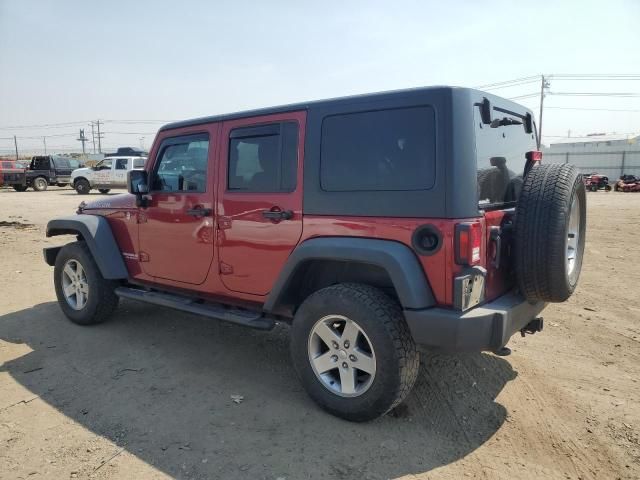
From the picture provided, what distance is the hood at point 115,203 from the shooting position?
14.6ft

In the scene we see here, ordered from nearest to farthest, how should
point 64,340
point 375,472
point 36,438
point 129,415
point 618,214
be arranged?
point 375,472
point 36,438
point 129,415
point 64,340
point 618,214

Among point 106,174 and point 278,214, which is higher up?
point 106,174

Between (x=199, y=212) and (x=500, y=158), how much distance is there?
232cm

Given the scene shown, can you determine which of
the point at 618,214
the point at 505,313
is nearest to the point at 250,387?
the point at 505,313

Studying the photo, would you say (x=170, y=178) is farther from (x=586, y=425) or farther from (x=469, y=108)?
(x=586, y=425)

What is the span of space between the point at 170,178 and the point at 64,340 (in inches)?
74.9

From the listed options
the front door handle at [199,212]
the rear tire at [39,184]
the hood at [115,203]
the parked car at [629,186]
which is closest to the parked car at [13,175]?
the rear tire at [39,184]

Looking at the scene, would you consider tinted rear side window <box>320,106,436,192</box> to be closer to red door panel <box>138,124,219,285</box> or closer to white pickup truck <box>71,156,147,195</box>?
red door panel <box>138,124,219,285</box>

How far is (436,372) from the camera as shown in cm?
363

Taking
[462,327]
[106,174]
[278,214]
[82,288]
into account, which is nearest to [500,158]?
[462,327]

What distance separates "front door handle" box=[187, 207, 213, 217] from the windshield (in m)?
2.09

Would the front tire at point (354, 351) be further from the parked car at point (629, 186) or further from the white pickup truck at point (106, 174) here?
the parked car at point (629, 186)

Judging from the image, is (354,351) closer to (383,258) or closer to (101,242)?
(383,258)

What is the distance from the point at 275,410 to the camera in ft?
10.3
